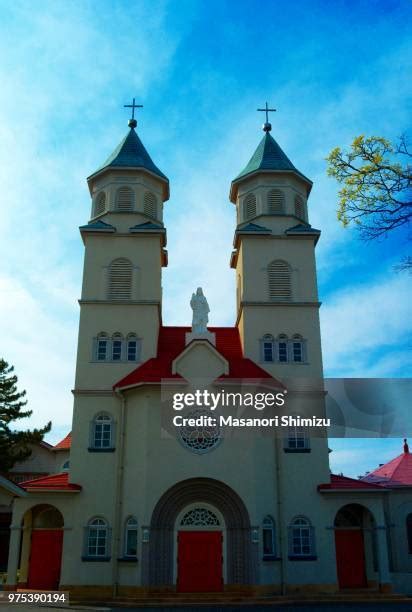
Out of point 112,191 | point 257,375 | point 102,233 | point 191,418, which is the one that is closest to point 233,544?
point 191,418

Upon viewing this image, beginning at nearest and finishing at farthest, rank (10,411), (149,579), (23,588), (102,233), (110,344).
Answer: (149,579)
(23,588)
(110,344)
(102,233)
(10,411)

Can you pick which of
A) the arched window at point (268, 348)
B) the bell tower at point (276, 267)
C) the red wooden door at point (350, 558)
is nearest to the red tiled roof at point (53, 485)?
the bell tower at point (276, 267)

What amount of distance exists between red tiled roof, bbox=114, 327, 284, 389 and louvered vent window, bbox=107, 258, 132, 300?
2652 mm

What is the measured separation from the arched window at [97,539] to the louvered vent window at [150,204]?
1484 cm

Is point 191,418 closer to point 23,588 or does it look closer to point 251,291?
point 251,291

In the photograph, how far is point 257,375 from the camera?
2619 cm

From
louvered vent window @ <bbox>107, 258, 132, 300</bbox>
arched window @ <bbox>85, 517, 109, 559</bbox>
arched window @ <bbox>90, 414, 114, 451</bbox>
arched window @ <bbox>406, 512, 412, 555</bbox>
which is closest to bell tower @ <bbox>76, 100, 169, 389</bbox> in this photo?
louvered vent window @ <bbox>107, 258, 132, 300</bbox>

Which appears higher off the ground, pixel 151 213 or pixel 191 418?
pixel 151 213

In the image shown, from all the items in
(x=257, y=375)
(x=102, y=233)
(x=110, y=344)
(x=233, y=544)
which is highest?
(x=102, y=233)

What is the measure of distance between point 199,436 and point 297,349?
6527 mm

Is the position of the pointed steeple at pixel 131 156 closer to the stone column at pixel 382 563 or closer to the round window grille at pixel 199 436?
the round window grille at pixel 199 436

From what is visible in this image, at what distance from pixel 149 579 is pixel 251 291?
43.6ft

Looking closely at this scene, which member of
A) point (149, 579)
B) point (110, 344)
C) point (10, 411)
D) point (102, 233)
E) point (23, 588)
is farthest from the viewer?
point (10, 411)

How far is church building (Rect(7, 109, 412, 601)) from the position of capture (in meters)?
23.9
